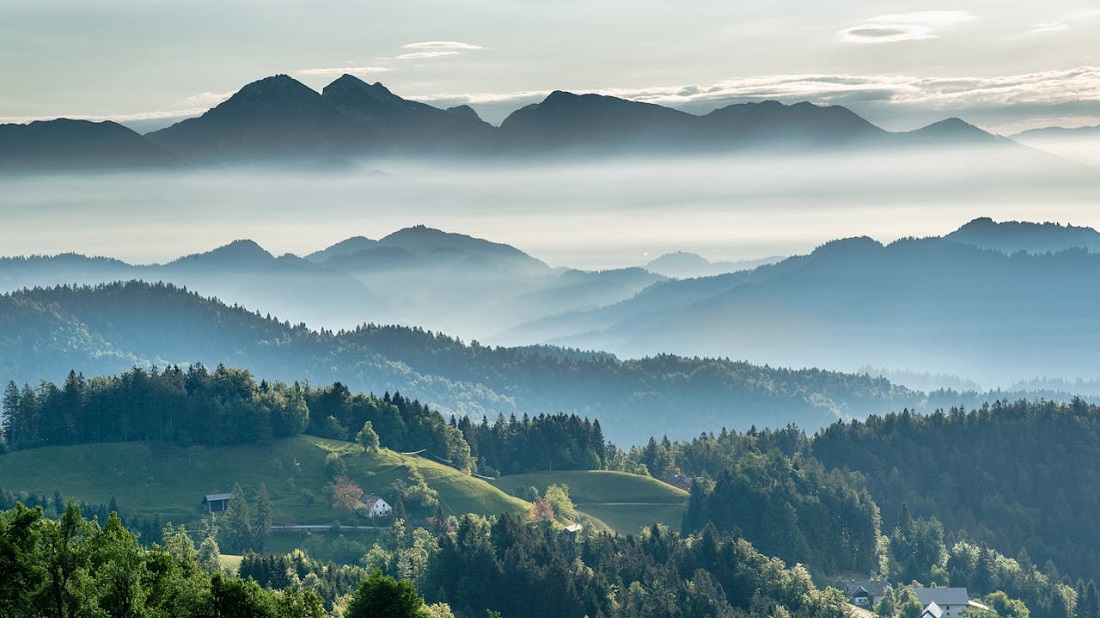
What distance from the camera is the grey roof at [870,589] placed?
640 feet

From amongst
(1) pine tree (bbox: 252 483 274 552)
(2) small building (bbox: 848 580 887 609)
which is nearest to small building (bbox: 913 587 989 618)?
(2) small building (bbox: 848 580 887 609)

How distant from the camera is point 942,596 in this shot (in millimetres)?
190250

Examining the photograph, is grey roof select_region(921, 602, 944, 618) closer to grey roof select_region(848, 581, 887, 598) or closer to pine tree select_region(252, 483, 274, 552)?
grey roof select_region(848, 581, 887, 598)

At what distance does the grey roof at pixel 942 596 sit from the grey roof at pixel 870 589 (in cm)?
441

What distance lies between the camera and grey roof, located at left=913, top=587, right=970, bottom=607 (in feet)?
618

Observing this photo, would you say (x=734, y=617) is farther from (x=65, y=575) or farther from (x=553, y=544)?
(x=65, y=575)

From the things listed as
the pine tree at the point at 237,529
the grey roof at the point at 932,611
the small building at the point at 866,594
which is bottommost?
the small building at the point at 866,594

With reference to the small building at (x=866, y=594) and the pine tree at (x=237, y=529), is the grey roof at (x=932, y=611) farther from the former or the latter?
the pine tree at (x=237, y=529)

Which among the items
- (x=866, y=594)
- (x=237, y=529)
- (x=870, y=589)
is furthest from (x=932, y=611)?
(x=237, y=529)

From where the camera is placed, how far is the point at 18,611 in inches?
2761

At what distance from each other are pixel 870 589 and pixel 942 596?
29.4 feet

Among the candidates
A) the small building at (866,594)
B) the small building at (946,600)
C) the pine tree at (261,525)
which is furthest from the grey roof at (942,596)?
the pine tree at (261,525)

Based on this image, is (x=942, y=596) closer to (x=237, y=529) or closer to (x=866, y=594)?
(x=866, y=594)

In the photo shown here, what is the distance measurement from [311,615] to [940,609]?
124433 millimetres
